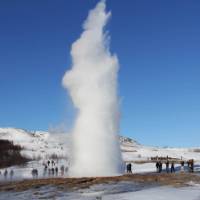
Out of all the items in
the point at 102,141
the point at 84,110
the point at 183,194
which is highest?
the point at 84,110

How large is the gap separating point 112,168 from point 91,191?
1657 centimetres

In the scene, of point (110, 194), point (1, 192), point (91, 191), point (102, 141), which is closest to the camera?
point (110, 194)

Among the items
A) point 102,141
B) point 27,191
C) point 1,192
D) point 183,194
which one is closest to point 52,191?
point 27,191

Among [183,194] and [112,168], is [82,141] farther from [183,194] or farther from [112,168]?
[183,194]

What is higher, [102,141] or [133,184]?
[102,141]

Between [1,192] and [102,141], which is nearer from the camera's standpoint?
[1,192]

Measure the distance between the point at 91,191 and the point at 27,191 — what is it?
571cm

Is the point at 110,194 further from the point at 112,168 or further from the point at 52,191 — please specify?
the point at 112,168

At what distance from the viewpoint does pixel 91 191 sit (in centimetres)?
3669

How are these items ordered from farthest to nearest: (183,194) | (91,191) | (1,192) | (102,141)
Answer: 1. (102,141)
2. (1,192)
3. (91,191)
4. (183,194)

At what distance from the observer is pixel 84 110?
2140 inches

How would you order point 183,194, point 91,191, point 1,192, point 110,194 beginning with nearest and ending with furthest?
1. point 183,194
2. point 110,194
3. point 91,191
4. point 1,192

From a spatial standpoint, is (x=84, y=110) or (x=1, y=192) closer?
(x=1, y=192)

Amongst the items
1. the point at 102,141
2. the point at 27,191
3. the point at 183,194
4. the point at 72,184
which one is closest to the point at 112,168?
the point at 102,141
